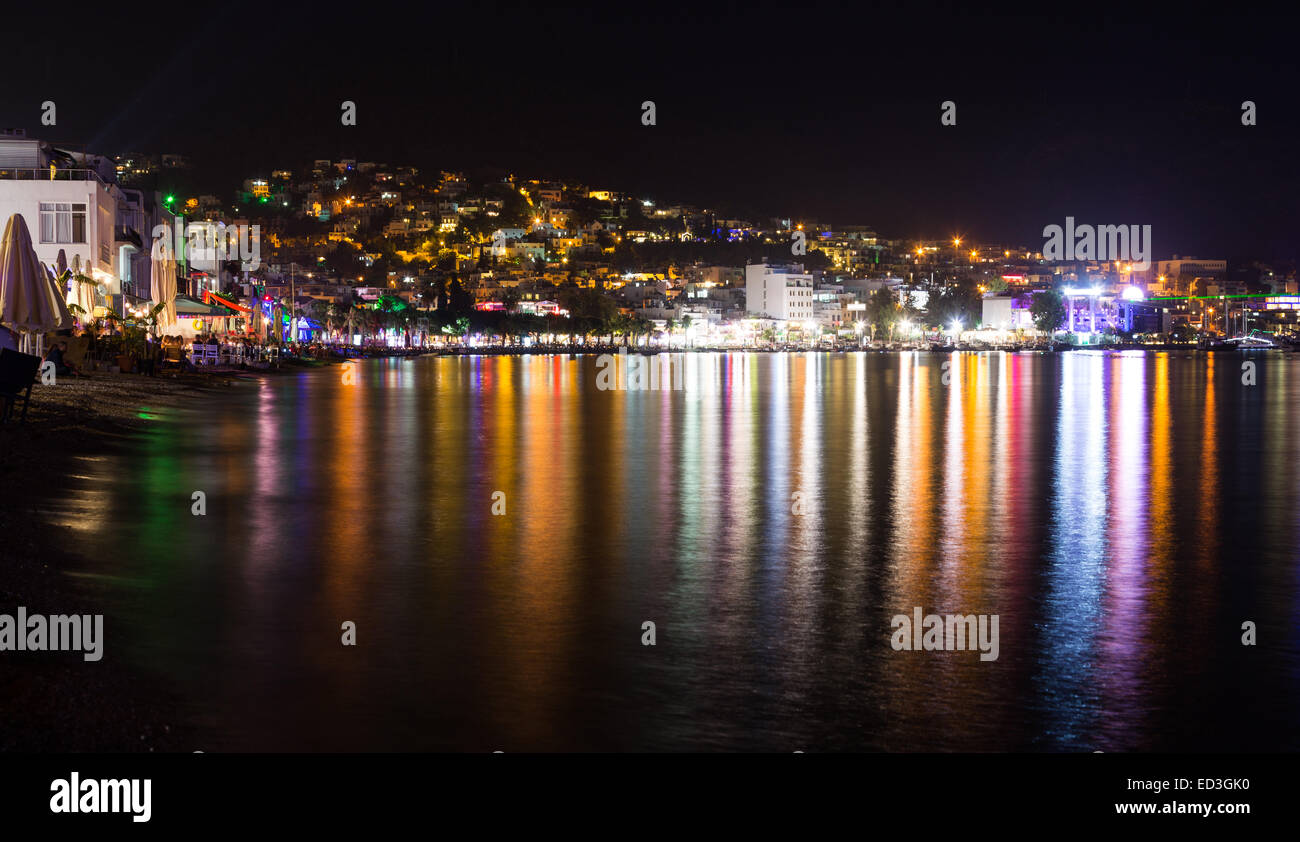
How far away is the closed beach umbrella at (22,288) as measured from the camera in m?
28.2

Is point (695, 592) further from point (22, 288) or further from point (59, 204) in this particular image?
point (59, 204)

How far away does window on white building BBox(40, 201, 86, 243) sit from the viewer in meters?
52.9

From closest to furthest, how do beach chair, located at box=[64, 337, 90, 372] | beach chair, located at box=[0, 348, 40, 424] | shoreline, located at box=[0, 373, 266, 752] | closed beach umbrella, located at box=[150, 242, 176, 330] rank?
1. shoreline, located at box=[0, 373, 266, 752]
2. beach chair, located at box=[0, 348, 40, 424]
3. beach chair, located at box=[64, 337, 90, 372]
4. closed beach umbrella, located at box=[150, 242, 176, 330]

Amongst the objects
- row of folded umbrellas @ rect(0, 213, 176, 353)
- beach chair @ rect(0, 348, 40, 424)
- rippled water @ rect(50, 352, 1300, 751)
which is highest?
row of folded umbrellas @ rect(0, 213, 176, 353)

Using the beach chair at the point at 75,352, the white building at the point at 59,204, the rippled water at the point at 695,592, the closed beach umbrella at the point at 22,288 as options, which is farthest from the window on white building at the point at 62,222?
the rippled water at the point at 695,592

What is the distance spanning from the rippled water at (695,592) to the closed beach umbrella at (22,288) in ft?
23.4

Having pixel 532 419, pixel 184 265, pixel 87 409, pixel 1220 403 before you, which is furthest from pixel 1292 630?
pixel 184 265

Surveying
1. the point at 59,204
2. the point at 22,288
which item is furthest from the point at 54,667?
the point at 59,204

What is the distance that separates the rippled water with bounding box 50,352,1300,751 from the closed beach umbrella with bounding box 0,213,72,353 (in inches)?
280

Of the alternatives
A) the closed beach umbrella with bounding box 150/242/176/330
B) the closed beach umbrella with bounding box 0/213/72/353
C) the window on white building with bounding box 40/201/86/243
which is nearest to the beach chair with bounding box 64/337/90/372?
the closed beach umbrella with bounding box 0/213/72/353

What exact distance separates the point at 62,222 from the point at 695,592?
4976 cm

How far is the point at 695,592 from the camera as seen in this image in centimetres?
1057

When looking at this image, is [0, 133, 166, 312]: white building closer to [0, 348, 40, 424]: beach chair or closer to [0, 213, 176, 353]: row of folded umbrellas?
[0, 213, 176, 353]: row of folded umbrellas

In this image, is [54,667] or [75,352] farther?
[75,352]
